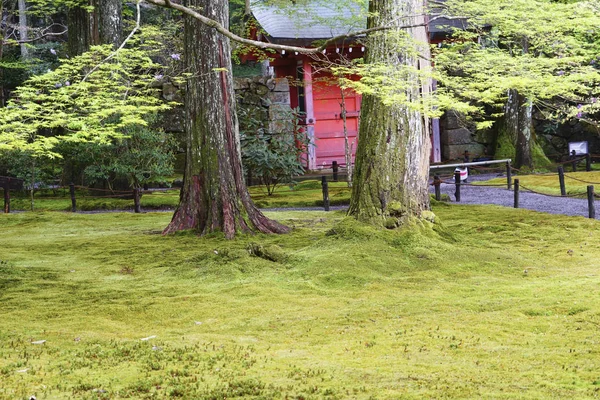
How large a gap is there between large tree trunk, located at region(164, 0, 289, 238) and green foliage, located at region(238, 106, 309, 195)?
6451 millimetres

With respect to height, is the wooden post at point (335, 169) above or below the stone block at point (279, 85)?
below


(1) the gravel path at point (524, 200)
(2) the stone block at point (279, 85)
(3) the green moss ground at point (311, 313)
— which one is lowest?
(3) the green moss ground at point (311, 313)

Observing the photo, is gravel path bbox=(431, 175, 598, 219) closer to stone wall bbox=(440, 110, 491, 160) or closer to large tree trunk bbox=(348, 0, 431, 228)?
stone wall bbox=(440, 110, 491, 160)

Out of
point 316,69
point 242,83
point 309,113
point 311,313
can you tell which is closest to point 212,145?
point 311,313

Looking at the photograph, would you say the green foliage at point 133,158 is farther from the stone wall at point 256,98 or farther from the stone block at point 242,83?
the stone block at point 242,83

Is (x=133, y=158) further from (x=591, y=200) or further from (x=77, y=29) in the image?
(x=591, y=200)

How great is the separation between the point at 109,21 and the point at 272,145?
534 centimetres

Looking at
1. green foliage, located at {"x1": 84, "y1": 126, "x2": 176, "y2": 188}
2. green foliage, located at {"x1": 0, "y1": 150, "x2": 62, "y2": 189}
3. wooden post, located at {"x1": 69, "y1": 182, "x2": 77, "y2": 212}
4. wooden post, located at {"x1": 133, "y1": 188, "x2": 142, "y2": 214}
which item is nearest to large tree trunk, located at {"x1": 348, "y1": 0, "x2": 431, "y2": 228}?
wooden post, located at {"x1": 133, "y1": 188, "x2": 142, "y2": 214}

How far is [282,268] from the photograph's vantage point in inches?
399

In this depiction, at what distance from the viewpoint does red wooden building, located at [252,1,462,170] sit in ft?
72.9

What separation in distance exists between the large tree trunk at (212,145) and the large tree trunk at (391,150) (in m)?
2.50

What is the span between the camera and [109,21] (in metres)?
19.6

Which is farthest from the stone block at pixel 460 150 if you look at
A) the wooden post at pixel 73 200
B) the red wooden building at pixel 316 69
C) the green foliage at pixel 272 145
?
the wooden post at pixel 73 200

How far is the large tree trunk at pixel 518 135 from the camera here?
76.4 ft
